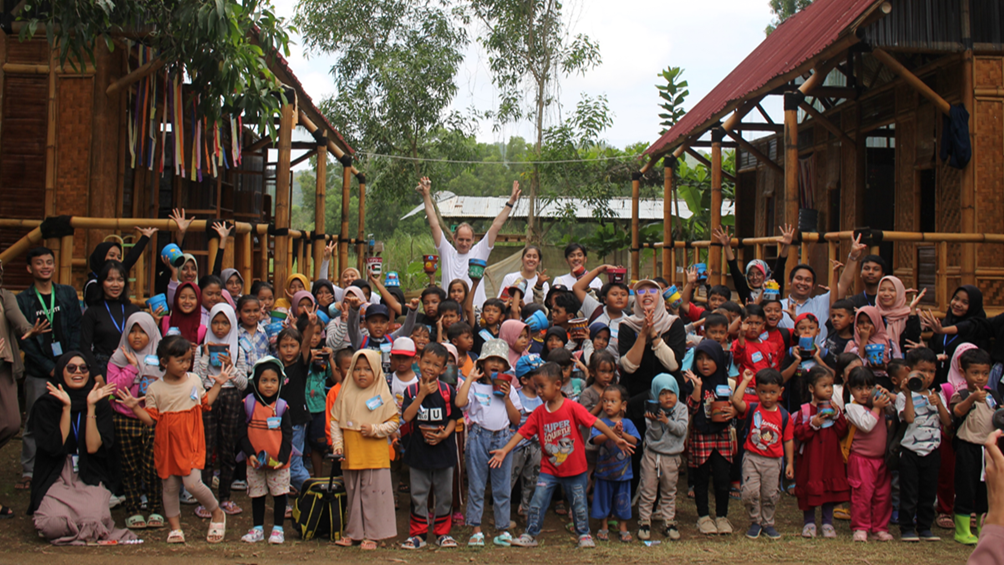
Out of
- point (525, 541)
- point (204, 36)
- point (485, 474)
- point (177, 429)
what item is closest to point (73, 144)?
point (204, 36)

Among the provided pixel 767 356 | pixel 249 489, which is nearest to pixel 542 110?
pixel 767 356

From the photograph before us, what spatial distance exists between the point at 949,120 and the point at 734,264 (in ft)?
11.9

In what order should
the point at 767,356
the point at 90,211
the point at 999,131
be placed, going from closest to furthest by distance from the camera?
1. the point at 767,356
2. the point at 90,211
3. the point at 999,131

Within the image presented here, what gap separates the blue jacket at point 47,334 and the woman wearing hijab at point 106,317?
0.63ft

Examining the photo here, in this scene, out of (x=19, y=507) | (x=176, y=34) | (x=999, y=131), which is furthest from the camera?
(x=999, y=131)

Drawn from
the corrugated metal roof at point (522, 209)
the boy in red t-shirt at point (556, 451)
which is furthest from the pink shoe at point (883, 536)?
the corrugated metal roof at point (522, 209)

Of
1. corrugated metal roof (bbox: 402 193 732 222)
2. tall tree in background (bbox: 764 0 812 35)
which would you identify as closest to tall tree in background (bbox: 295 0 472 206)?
corrugated metal roof (bbox: 402 193 732 222)

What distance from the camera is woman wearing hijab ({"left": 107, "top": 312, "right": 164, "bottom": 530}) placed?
4.99 metres

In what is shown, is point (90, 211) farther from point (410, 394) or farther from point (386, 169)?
point (386, 169)

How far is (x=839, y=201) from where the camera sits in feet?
40.7

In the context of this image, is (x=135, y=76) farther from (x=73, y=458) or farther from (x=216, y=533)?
(x=216, y=533)

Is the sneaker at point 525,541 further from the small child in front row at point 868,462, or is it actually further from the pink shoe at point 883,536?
the pink shoe at point 883,536

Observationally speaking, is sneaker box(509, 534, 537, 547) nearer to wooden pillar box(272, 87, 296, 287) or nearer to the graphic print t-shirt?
the graphic print t-shirt

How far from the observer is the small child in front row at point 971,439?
16.7 ft
